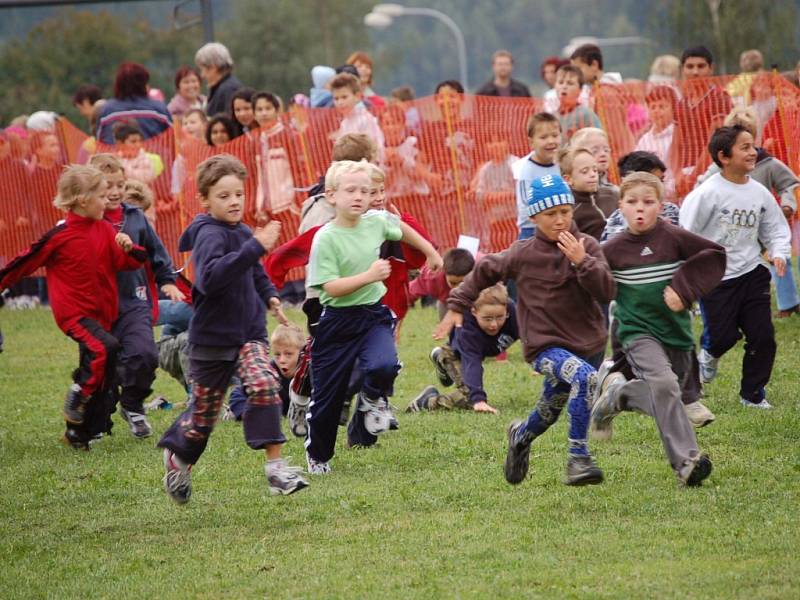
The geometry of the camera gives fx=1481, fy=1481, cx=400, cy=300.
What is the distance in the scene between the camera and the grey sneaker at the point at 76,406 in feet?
35.0

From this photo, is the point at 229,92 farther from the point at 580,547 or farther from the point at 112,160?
the point at 580,547

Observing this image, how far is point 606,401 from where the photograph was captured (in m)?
8.48

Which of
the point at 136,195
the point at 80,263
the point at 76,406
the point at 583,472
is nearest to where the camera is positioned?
the point at 583,472

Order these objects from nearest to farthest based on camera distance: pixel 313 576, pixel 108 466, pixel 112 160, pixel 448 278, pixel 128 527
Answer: pixel 313 576
pixel 128 527
pixel 108 466
pixel 112 160
pixel 448 278

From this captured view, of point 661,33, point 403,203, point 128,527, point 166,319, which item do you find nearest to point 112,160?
point 166,319

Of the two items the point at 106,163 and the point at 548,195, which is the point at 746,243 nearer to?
the point at 548,195

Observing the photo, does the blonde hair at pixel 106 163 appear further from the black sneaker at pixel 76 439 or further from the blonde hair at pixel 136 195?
the black sneaker at pixel 76 439

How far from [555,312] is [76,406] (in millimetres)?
4186

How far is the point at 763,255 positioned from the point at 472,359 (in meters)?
2.34

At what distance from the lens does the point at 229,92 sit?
62.7ft

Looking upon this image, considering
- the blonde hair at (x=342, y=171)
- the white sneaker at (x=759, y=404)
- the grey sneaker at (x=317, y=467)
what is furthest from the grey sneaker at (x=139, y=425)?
the white sneaker at (x=759, y=404)

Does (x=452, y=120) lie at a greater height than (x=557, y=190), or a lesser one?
lesser

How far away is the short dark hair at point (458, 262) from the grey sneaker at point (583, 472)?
13.5ft

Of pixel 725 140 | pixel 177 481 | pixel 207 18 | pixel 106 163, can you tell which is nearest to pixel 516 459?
pixel 177 481
